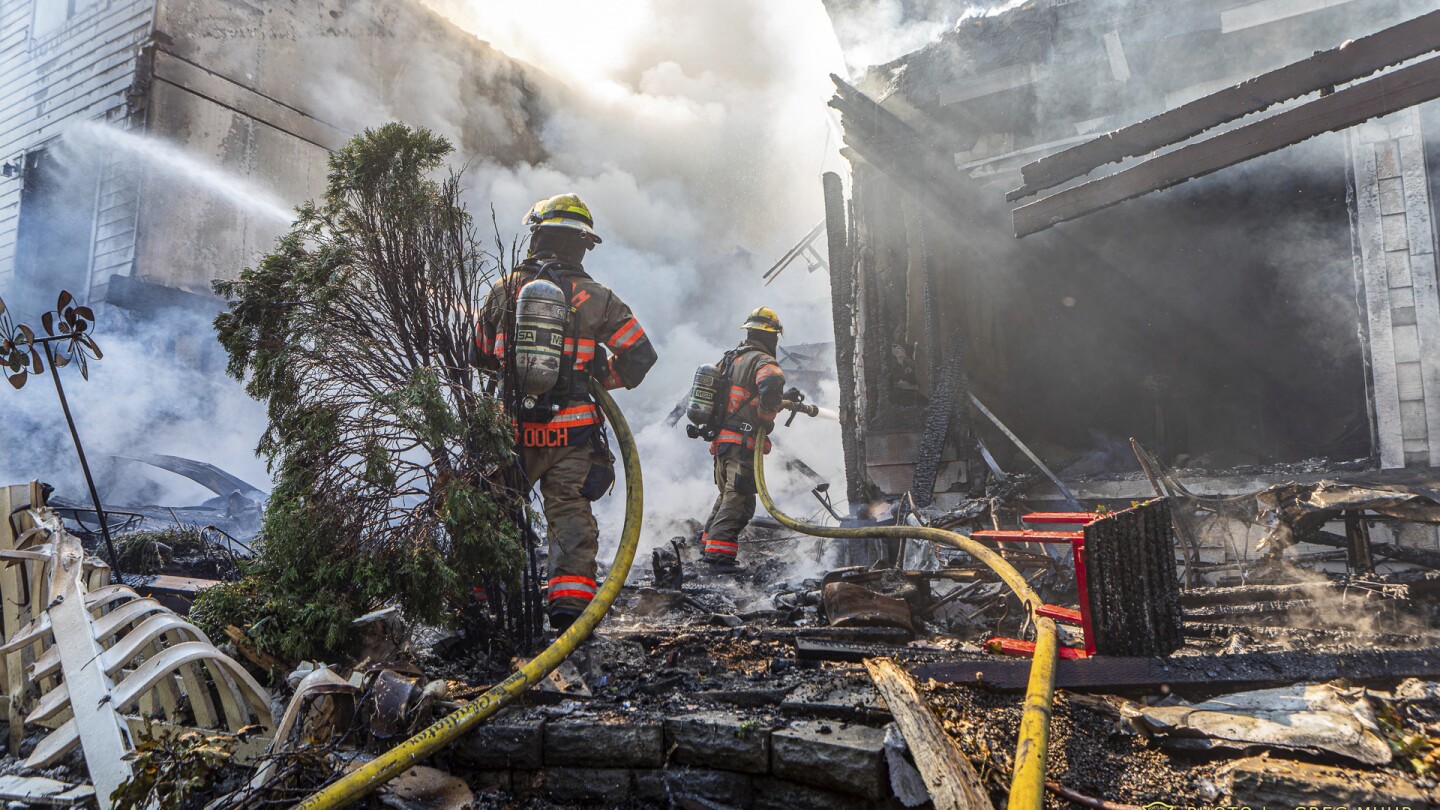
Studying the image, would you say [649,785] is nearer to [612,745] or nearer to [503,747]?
[612,745]

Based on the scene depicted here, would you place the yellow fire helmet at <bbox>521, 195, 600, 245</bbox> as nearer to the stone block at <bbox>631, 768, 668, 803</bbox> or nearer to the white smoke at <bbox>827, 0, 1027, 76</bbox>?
the stone block at <bbox>631, 768, 668, 803</bbox>

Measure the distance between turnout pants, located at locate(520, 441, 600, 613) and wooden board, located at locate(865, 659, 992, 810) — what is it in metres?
1.64

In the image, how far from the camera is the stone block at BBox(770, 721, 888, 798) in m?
2.09

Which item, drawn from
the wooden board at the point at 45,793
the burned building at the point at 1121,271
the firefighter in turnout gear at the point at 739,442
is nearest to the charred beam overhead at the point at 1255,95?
the burned building at the point at 1121,271

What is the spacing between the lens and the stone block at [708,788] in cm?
231

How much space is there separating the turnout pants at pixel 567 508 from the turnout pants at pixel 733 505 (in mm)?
2897

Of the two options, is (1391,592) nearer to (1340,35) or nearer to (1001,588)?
(1001,588)

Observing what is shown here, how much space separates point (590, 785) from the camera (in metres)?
2.38

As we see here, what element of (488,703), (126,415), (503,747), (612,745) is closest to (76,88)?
(126,415)

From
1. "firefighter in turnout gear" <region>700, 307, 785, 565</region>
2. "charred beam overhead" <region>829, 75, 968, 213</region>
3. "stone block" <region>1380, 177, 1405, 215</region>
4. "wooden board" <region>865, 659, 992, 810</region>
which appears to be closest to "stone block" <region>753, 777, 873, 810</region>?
"wooden board" <region>865, 659, 992, 810</region>

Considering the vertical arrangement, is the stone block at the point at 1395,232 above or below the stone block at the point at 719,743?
above

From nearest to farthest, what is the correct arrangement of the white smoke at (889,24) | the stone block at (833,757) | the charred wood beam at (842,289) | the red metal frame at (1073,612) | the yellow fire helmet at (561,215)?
the stone block at (833,757)
the red metal frame at (1073,612)
the yellow fire helmet at (561,215)
the charred wood beam at (842,289)
the white smoke at (889,24)

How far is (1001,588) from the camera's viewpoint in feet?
13.6

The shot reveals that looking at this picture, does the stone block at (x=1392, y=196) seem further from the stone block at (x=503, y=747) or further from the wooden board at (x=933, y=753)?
the stone block at (x=503, y=747)
